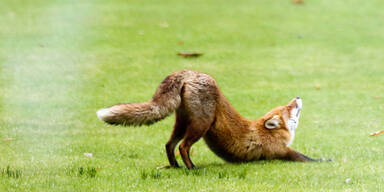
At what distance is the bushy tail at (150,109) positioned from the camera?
603 centimetres

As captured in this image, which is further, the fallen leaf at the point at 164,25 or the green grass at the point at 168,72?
the fallen leaf at the point at 164,25

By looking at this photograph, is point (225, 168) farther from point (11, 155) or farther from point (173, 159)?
point (11, 155)

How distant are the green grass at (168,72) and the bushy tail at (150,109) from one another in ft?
2.05

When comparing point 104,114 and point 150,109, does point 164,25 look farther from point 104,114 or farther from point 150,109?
point 104,114

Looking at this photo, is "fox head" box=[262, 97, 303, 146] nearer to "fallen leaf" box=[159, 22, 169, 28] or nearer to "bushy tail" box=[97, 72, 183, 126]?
"bushy tail" box=[97, 72, 183, 126]

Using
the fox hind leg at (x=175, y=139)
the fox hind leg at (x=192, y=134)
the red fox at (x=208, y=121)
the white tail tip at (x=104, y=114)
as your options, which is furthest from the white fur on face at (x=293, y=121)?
the white tail tip at (x=104, y=114)

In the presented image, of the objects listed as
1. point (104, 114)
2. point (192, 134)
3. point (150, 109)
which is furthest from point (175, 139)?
point (104, 114)

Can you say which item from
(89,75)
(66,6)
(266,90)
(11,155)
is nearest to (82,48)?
(89,75)

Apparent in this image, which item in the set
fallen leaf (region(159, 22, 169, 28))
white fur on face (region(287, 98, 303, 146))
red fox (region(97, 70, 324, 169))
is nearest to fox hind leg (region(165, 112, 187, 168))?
red fox (region(97, 70, 324, 169))

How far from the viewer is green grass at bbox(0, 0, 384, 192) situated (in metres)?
6.47

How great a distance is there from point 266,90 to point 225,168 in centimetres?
476

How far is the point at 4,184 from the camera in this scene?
19.2 feet

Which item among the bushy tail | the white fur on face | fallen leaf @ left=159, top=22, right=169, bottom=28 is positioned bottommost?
fallen leaf @ left=159, top=22, right=169, bottom=28

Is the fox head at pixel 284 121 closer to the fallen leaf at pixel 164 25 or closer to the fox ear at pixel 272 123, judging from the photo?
the fox ear at pixel 272 123
